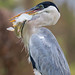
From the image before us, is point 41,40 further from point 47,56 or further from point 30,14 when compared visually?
point 30,14

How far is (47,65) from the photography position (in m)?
2.78

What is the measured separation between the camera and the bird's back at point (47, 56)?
2.74 metres

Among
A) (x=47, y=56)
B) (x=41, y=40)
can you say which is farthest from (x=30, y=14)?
(x=47, y=56)

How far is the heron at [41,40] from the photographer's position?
2.74m

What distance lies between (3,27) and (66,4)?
6.79 metres

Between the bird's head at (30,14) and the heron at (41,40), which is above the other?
the bird's head at (30,14)

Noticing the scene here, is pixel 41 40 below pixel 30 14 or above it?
below

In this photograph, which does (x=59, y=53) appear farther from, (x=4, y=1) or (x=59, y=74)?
(x=4, y=1)

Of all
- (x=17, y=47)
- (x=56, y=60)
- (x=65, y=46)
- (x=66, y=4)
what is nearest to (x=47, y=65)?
(x=56, y=60)

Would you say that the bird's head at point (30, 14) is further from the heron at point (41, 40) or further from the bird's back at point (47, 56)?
the bird's back at point (47, 56)

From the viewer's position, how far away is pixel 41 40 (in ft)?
9.28

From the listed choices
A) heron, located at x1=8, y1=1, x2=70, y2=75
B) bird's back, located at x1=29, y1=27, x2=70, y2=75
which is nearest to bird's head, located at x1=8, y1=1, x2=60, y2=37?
heron, located at x1=8, y1=1, x2=70, y2=75

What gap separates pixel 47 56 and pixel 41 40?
18cm

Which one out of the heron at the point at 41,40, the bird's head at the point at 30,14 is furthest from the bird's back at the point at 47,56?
the bird's head at the point at 30,14
